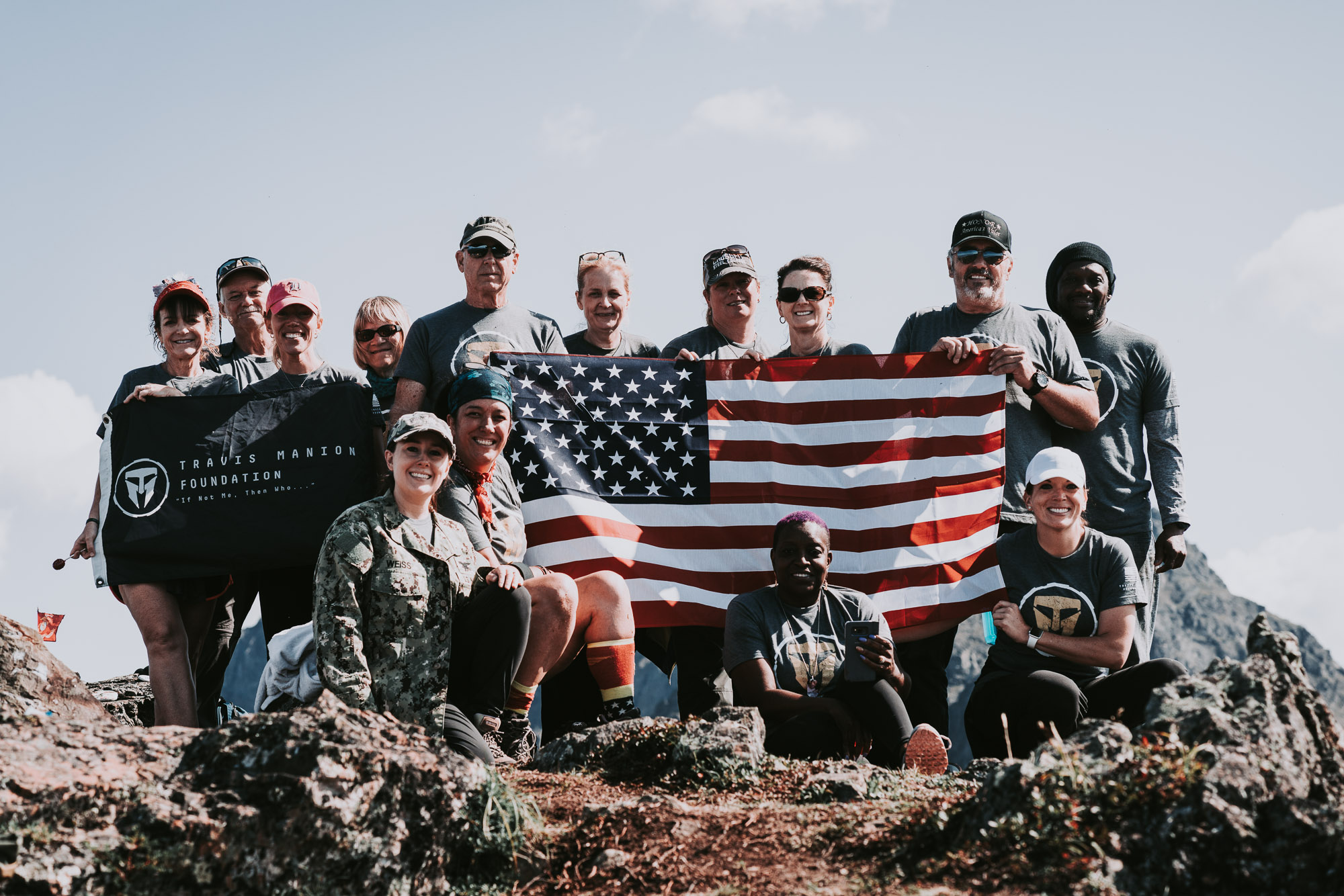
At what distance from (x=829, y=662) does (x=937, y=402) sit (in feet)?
8.94

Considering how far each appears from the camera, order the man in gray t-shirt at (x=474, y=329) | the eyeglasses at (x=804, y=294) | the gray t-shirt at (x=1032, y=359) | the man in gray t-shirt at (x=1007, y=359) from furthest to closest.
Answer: the eyeglasses at (x=804, y=294) → the gray t-shirt at (x=1032, y=359) → the man in gray t-shirt at (x=1007, y=359) → the man in gray t-shirt at (x=474, y=329)

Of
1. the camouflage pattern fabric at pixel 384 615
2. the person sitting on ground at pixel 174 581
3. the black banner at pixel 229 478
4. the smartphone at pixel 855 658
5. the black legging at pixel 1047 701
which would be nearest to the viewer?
the camouflage pattern fabric at pixel 384 615

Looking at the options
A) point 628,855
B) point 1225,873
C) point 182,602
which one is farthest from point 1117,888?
point 182,602

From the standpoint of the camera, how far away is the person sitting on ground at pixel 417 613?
221 inches

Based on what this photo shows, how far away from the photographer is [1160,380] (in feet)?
27.4

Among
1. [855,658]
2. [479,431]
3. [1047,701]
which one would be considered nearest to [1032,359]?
[1047,701]

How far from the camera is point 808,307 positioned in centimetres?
866

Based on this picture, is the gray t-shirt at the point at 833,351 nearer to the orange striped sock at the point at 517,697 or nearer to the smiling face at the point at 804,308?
the smiling face at the point at 804,308

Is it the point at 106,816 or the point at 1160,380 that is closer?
the point at 106,816

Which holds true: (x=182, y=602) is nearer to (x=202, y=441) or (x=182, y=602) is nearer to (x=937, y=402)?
(x=202, y=441)

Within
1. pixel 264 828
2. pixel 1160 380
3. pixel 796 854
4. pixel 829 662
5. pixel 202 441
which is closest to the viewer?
pixel 264 828

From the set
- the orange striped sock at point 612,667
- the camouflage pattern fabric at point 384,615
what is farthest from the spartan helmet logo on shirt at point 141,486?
the orange striped sock at point 612,667

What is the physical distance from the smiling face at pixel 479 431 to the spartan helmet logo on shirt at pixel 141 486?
2191mm

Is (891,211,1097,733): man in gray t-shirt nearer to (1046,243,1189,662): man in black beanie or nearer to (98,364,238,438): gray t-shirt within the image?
(1046,243,1189,662): man in black beanie
